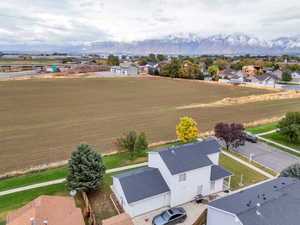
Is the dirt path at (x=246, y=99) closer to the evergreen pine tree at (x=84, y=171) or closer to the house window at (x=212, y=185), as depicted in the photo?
the house window at (x=212, y=185)

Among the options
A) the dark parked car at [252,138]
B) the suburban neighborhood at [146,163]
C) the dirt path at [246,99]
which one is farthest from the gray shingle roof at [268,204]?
the dirt path at [246,99]

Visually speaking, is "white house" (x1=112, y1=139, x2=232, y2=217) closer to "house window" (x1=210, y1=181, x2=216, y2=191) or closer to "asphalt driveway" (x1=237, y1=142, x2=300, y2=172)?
"house window" (x1=210, y1=181, x2=216, y2=191)

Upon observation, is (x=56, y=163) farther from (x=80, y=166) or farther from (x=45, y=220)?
(x=45, y=220)

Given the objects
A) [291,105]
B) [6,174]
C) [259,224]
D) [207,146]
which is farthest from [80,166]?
[291,105]

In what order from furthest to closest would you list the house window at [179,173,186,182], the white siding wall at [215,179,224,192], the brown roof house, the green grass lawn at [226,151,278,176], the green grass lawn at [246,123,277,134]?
1. the green grass lawn at [246,123,277,134]
2. the green grass lawn at [226,151,278,176]
3. the white siding wall at [215,179,224,192]
4. the house window at [179,173,186,182]
5. the brown roof house

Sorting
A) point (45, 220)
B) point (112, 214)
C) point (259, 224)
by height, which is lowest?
point (112, 214)

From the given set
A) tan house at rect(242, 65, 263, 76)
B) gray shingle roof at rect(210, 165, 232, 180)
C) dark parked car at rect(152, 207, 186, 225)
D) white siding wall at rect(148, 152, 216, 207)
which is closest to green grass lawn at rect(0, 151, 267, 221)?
gray shingle roof at rect(210, 165, 232, 180)
